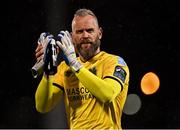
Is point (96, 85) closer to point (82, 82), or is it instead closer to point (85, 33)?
point (82, 82)

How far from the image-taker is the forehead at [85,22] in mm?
3283

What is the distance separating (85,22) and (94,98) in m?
0.49

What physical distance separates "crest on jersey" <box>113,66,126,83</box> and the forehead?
312mm

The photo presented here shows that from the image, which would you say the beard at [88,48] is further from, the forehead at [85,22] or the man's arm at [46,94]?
the man's arm at [46,94]

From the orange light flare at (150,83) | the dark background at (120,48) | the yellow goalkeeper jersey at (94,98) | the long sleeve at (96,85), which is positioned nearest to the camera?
the long sleeve at (96,85)

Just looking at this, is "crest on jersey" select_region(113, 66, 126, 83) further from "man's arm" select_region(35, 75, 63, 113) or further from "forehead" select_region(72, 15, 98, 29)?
"man's arm" select_region(35, 75, 63, 113)

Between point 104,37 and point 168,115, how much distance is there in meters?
1.65

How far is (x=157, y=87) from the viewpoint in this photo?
8.68 meters

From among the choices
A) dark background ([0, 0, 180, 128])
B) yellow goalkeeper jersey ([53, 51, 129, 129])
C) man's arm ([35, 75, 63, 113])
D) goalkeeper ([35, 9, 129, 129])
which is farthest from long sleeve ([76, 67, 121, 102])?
dark background ([0, 0, 180, 128])

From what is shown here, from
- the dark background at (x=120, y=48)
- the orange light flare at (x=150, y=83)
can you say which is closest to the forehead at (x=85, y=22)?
the dark background at (x=120, y=48)

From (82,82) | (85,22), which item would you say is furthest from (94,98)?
(85,22)

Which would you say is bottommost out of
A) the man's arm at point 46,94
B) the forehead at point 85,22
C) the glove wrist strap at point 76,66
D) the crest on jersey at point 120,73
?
the man's arm at point 46,94

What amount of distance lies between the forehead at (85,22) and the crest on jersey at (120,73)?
1.02ft

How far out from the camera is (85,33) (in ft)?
10.7
